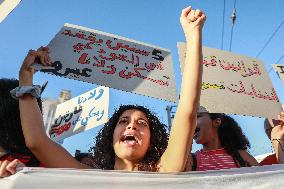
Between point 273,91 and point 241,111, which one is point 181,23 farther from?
point 273,91

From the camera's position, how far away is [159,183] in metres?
1.56

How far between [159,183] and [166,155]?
196mm

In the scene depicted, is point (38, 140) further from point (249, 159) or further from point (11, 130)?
point (249, 159)

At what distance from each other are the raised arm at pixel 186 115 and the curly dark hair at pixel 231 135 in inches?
49.5

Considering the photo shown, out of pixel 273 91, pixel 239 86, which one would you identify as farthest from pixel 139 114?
pixel 273 91

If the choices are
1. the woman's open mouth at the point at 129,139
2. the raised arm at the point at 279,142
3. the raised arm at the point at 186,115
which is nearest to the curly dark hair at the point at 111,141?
the woman's open mouth at the point at 129,139

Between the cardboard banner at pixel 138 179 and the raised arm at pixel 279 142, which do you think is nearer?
the cardboard banner at pixel 138 179

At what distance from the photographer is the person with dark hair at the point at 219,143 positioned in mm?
2601

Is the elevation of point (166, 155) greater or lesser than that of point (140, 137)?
lesser

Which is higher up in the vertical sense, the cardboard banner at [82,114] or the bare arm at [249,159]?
the cardboard banner at [82,114]

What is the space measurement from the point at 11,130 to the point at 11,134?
2cm

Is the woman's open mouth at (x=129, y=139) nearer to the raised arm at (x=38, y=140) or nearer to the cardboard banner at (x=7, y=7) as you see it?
the raised arm at (x=38, y=140)

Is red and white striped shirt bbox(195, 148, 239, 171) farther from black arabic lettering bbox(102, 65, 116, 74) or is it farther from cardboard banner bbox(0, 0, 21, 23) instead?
cardboard banner bbox(0, 0, 21, 23)

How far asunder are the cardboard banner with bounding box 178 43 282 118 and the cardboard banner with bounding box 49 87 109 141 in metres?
1.59
